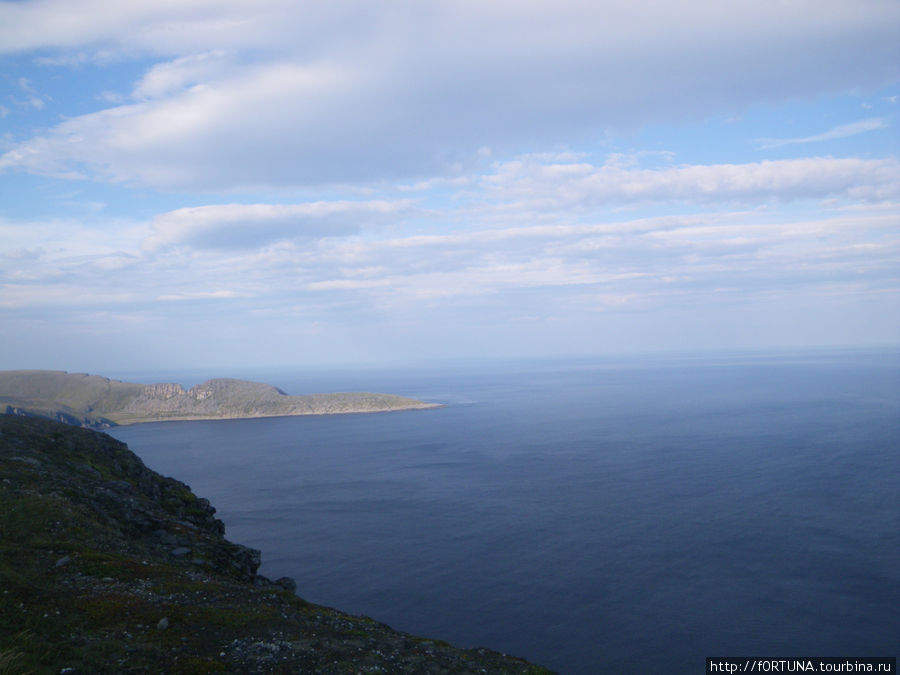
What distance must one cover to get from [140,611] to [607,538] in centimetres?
Answer: 6176

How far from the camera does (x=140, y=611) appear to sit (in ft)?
73.3

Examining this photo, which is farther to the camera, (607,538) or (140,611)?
(607,538)

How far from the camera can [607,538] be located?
235 feet

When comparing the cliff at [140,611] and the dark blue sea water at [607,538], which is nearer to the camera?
the cliff at [140,611]

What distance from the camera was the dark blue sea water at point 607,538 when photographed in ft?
159

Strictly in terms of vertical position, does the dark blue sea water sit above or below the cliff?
below

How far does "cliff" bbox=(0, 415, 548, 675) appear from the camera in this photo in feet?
63.0

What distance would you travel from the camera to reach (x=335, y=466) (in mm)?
135500

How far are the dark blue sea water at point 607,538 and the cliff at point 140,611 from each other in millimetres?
23601

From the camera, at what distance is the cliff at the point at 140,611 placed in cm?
1919

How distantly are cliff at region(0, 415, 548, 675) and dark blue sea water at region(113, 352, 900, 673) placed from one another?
23.6 m

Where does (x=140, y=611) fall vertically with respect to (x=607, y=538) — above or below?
above

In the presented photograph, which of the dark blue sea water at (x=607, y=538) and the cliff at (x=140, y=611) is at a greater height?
the cliff at (x=140, y=611)

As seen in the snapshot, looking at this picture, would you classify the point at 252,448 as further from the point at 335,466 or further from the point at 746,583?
the point at 746,583
